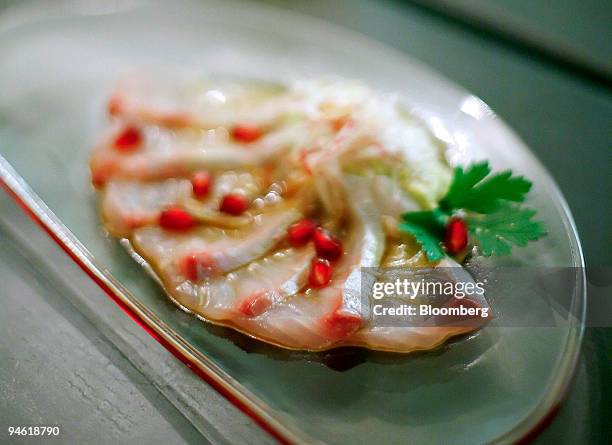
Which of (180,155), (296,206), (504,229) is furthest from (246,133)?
(504,229)

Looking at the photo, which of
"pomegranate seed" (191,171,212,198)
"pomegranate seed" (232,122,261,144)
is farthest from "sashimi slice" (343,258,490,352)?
"pomegranate seed" (232,122,261,144)

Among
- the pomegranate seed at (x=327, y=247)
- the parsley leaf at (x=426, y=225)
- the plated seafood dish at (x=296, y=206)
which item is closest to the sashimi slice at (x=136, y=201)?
the plated seafood dish at (x=296, y=206)

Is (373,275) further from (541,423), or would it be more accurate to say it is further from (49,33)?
(49,33)

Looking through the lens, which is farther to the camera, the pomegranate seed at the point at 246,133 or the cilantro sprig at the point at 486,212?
the pomegranate seed at the point at 246,133

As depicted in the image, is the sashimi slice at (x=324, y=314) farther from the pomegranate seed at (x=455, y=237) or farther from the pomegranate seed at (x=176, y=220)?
the pomegranate seed at (x=176, y=220)

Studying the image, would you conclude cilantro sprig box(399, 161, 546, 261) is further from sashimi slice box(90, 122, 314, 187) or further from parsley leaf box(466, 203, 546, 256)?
sashimi slice box(90, 122, 314, 187)
